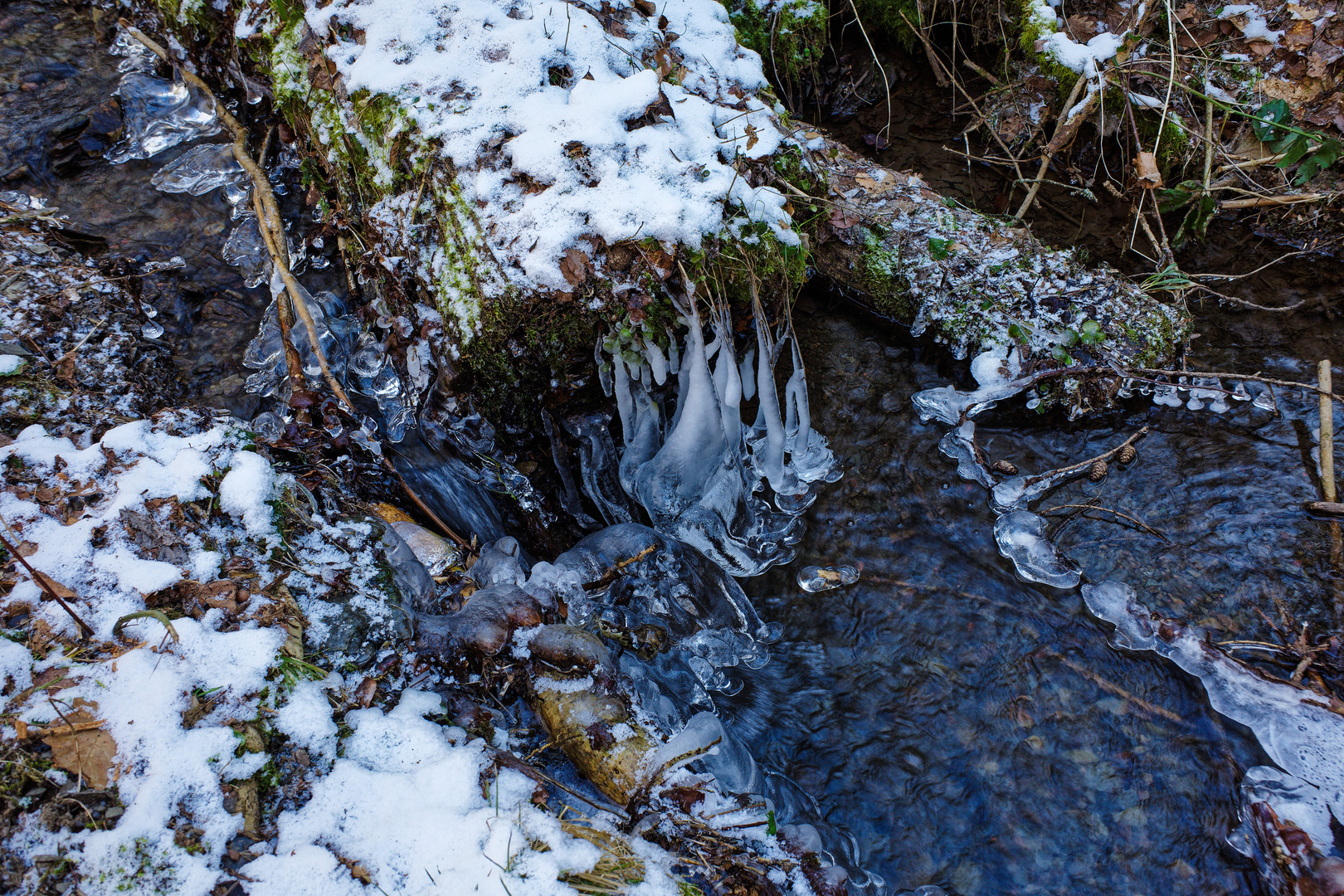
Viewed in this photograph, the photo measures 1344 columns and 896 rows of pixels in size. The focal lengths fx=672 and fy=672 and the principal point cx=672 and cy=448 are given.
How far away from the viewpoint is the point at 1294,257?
4.21 meters

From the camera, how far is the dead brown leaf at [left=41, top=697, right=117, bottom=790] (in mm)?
1787

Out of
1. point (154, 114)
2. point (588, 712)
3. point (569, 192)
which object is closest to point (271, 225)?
point (154, 114)

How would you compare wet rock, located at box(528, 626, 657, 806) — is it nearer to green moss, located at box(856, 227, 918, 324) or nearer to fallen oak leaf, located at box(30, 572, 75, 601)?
fallen oak leaf, located at box(30, 572, 75, 601)

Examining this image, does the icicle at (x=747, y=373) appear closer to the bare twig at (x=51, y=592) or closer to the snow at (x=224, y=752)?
the snow at (x=224, y=752)

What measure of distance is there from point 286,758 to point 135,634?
0.61m

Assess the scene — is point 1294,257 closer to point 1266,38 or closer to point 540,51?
point 1266,38

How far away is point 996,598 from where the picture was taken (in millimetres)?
3176

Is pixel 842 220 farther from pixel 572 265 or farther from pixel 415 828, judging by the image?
pixel 415 828

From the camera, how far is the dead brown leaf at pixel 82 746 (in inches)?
70.4

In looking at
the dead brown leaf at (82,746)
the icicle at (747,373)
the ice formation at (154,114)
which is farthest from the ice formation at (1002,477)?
the ice formation at (154,114)

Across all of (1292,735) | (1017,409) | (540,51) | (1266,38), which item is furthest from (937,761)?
(1266,38)

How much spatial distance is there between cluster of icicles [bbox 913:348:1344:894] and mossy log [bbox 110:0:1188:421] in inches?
12.0

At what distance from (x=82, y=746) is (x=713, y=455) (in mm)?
2574

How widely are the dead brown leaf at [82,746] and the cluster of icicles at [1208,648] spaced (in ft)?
11.5
